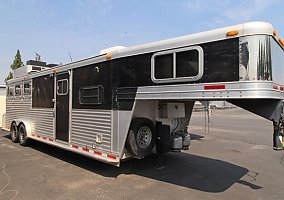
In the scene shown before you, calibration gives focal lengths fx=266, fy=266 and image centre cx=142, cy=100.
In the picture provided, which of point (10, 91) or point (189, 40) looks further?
point (10, 91)

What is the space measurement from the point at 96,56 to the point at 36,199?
128 inches

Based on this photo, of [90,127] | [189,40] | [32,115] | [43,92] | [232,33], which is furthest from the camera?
[32,115]

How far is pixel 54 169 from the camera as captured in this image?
645 cm

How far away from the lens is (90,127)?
6.15 m

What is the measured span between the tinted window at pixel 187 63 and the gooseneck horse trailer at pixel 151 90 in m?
0.02

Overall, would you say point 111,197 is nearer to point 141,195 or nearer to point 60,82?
point 141,195

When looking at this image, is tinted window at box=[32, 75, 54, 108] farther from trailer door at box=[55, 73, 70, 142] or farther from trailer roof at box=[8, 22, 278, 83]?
trailer roof at box=[8, 22, 278, 83]

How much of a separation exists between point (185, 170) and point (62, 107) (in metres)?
3.63

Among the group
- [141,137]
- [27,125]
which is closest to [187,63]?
[141,137]

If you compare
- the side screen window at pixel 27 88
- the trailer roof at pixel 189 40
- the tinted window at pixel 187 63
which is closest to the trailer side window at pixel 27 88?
the side screen window at pixel 27 88

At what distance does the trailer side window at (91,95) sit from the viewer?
601 cm

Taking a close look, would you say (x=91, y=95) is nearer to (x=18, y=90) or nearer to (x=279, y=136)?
(x=279, y=136)

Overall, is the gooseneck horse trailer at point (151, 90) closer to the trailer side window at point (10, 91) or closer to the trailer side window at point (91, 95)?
the trailer side window at point (91, 95)

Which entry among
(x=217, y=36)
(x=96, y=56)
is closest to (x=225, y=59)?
(x=217, y=36)
